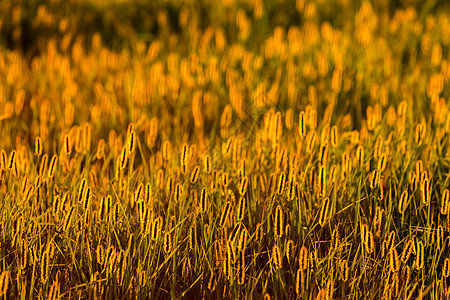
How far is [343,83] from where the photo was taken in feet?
9.56

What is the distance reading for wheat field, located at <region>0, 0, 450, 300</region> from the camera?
5.39ft

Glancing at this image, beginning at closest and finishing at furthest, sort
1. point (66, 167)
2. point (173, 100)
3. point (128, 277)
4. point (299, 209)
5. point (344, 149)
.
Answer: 1. point (128, 277)
2. point (299, 209)
3. point (66, 167)
4. point (344, 149)
5. point (173, 100)

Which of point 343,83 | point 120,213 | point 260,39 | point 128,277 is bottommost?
point 128,277

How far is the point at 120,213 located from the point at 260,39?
81.4 inches

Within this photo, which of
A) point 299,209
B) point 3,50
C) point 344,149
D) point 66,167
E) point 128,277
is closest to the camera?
point 128,277

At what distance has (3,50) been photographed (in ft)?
11.4

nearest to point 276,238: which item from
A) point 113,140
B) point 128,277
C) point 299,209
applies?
point 299,209

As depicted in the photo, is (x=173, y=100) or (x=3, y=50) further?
(x=3, y=50)

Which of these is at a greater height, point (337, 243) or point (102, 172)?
point (102, 172)

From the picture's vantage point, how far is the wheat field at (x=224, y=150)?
1644 mm

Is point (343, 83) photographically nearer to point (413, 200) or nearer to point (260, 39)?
point (260, 39)

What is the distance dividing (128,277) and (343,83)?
1646 mm

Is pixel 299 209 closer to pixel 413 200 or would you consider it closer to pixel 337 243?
pixel 337 243

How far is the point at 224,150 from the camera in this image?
187 cm
